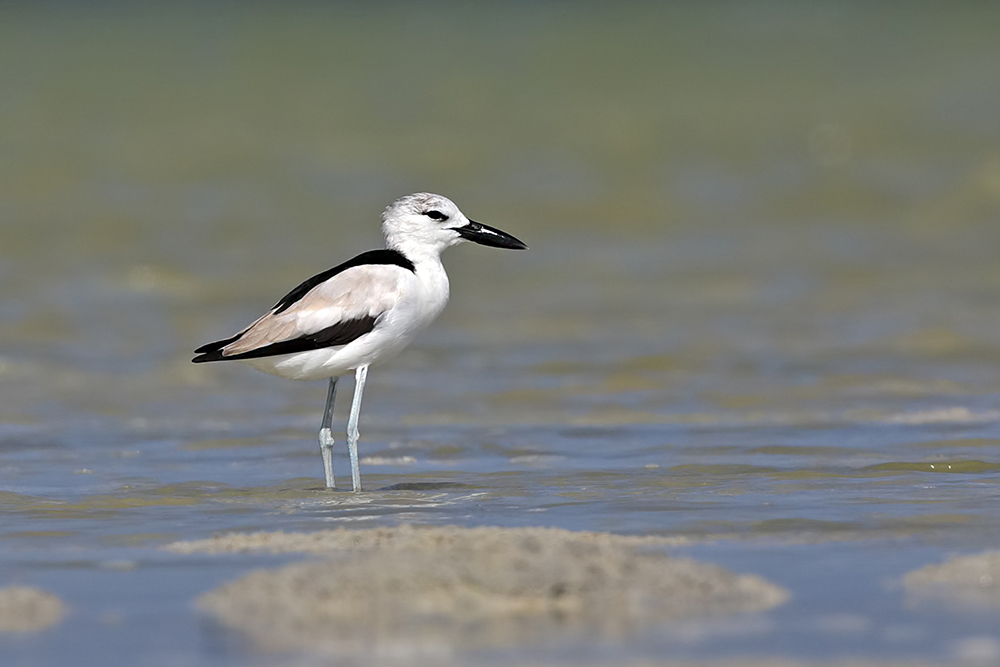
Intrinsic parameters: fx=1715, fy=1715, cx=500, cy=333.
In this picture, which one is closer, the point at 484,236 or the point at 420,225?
the point at 420,225

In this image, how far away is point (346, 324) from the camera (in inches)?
309

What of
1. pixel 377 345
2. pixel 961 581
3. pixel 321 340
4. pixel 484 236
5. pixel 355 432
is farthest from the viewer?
pixel 484 236

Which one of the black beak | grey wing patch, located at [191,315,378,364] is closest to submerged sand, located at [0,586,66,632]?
grey wing patch, located at [191,315,378,364]

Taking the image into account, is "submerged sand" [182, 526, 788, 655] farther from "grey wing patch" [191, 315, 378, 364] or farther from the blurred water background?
"grey wing patch" [191, 315, 378, 364]

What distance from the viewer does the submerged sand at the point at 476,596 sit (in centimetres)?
462

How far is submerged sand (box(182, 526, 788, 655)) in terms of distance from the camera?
4621mm

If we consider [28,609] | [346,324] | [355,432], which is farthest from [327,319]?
[28,609]

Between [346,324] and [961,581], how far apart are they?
3466 mm

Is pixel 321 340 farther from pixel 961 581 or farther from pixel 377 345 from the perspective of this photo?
pixel 961 581

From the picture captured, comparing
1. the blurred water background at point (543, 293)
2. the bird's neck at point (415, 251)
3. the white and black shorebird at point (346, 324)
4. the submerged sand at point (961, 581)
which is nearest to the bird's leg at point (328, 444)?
the white and black shorebird at point (346, 324)

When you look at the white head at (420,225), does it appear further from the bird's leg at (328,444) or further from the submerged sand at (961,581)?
the submerged sand at (961,581)

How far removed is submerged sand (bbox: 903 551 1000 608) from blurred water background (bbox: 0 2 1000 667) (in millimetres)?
114

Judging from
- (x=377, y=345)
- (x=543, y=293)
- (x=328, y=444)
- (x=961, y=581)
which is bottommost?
(x=961, y=581)

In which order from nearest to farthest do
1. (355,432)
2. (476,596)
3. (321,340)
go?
1. (476,596)
2. (321,340)
3. (355,432)
